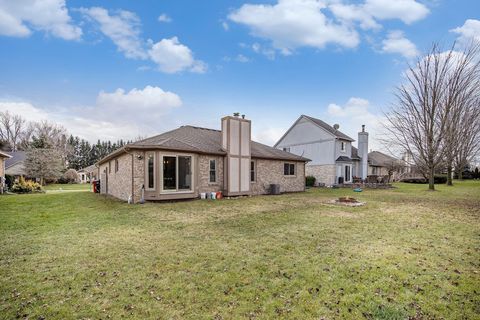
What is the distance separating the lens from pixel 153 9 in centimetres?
1306

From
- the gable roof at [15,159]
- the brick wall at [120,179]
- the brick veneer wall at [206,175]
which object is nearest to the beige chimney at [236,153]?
the brick veneer wall at [206,175]

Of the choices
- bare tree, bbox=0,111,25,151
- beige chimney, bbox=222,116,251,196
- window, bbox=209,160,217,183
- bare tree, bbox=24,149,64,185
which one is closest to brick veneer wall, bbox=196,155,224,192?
window, bbox=209,160,217,183

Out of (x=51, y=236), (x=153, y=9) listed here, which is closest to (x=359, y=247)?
(x=51, y=236)

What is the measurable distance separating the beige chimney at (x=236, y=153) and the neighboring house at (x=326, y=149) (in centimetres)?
1290

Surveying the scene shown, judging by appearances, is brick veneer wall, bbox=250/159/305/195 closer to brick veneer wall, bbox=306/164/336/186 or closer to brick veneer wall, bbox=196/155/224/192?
brick veneer wall, bbox=196/155/224/192

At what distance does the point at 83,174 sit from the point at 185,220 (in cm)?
4745

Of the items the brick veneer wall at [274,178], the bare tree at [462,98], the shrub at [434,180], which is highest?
the bare tree at [462,98]

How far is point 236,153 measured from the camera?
15133 millimetres

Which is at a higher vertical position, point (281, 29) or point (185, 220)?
point (281, 29)

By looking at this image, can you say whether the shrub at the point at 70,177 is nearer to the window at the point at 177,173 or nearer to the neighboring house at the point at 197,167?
the neighboring house at the point at 197,167

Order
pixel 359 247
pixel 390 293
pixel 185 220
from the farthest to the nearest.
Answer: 1. pixel 185 220
2. pixel 359 247
3. pixel 390 293

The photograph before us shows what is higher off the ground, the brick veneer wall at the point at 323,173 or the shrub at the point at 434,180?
the brick veneer wall at the point at 323,173

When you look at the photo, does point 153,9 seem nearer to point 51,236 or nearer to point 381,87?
point 51,236

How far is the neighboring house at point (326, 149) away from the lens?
81.8 feet
